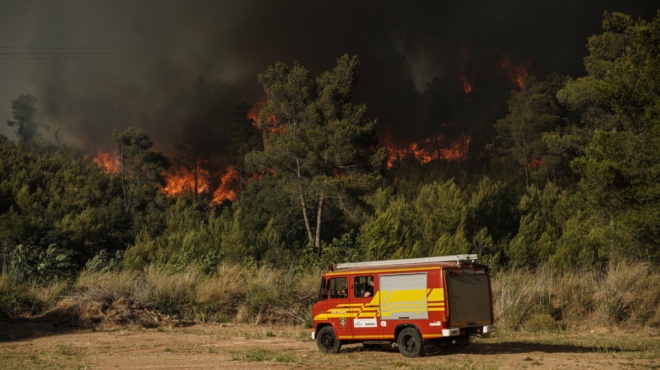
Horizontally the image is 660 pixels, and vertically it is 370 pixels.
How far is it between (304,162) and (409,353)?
28.6m

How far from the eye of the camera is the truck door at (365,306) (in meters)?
16.7

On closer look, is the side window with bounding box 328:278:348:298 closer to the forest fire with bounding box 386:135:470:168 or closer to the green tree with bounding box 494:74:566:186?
the green tree with bounding box 494:74:566:186

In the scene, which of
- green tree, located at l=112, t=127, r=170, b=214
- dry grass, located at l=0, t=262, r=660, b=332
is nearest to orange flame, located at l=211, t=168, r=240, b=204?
green tree, located at l=112, t=127, r=170, b=214

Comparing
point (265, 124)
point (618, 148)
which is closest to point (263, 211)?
point (265, 124)

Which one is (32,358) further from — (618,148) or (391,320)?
(618,148)

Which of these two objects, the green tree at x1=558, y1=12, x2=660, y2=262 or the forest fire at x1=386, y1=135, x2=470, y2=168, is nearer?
the green tree at x1=558, y1=12, x2=660, y2=262

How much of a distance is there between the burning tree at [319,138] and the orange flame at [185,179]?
229ft

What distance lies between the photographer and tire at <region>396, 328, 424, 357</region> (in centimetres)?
1588

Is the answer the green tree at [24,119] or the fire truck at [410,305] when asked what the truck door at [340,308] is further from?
the green tree at [24,119]

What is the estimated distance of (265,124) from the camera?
149ft

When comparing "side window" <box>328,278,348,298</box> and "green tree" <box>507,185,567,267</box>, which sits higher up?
"green tree" <box>507,185,567,267</box>

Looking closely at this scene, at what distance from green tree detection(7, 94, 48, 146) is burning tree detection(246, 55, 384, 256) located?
7643cm

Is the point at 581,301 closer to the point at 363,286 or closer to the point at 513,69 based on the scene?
the point at 363,286

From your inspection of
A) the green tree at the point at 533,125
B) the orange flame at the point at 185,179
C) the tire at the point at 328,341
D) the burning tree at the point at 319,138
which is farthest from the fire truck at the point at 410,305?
the orange flame at the point at 185,179
